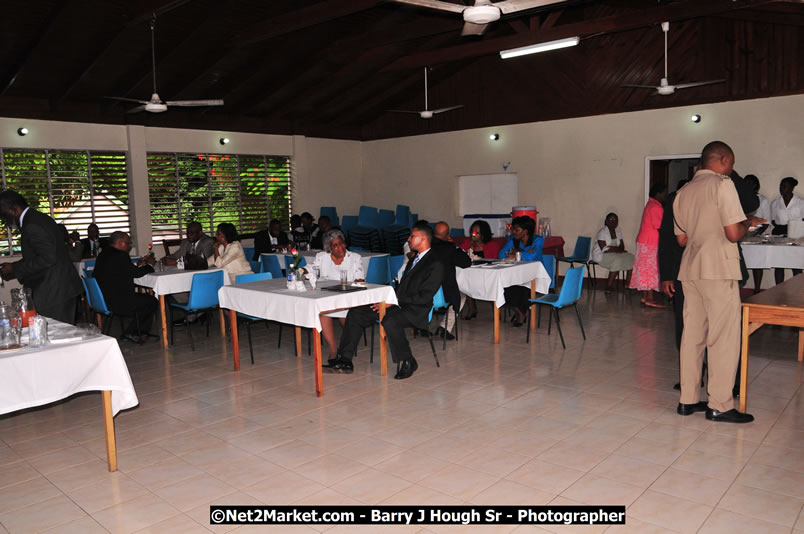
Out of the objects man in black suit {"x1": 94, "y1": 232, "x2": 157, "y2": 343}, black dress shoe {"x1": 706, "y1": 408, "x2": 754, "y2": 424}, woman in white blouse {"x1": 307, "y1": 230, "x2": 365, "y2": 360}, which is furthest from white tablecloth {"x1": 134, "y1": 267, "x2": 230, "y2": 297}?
black dress shoe {"x1": 706, "y1": 408, "x2": 754, "y2": 424}

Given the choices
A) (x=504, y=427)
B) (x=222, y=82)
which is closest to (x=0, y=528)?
(x=504, y=427)

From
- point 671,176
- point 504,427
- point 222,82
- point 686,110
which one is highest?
point 222,82

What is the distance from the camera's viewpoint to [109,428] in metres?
3.42

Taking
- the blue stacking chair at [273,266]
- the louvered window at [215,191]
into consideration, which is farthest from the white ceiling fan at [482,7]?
the louvered window at [215,191]

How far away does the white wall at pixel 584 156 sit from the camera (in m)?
9.02

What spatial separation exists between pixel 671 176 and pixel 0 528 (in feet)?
36.6

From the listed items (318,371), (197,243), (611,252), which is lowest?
(318,371)

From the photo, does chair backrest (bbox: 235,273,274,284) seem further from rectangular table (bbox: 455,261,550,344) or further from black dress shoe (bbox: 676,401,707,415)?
black dress shoe (bbox: 676,401,707,415)

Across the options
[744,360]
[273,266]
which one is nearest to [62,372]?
[744,360]

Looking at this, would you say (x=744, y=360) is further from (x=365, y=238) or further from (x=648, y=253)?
(x=365, y=238)

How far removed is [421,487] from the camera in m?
3.17

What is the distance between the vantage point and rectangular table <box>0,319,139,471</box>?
301 cm

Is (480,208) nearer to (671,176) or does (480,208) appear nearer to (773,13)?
(671,176)

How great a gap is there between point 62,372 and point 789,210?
9109mm
